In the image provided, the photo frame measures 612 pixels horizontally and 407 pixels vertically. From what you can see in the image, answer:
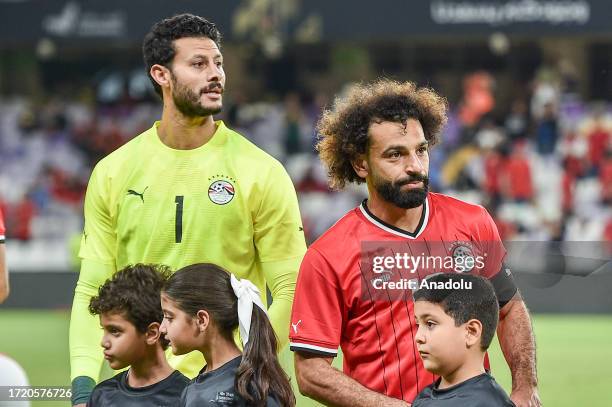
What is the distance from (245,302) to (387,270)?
1.61ft

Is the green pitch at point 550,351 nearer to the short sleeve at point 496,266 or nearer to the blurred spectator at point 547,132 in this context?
the short sleeve at point 496,266

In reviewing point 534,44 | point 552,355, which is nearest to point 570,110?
point 534,44

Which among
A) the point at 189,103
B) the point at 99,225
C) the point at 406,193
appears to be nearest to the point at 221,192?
the point at 189,103

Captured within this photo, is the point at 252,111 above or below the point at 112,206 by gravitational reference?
below

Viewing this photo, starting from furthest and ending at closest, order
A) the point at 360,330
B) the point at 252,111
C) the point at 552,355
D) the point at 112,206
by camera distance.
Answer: the point at 252,111
the point at 552,355
the point at 112,206
the point at 360,330

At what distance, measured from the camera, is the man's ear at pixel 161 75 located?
4.86 meters

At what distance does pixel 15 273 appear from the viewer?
50.3 ft

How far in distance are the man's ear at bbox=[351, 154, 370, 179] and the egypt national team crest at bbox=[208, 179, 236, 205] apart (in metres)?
0.57

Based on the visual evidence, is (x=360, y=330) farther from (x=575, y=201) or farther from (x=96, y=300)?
(x=575, y=201)

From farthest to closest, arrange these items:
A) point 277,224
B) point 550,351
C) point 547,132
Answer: point 547,132, point 550,351, point 277,224

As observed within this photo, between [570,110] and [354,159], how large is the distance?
16.6 m

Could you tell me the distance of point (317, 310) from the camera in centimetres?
408

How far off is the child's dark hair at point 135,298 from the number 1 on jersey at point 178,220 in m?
0.39

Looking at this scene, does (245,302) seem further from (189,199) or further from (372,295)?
(189,199)
